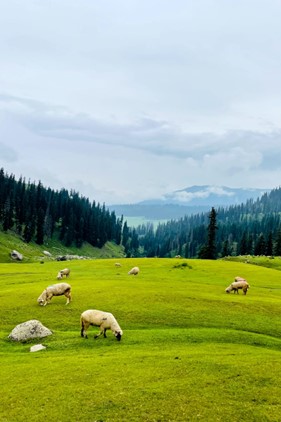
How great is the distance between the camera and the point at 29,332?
27062mm

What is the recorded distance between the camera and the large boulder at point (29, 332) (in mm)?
26906

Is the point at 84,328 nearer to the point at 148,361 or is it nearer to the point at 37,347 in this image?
the point at 37,347

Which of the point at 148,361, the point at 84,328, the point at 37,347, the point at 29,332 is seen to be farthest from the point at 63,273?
the point at 148,361

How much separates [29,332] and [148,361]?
10.3m

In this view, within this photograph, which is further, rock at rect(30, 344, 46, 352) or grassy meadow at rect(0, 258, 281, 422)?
rock at rect(30, 344, 46, 352)

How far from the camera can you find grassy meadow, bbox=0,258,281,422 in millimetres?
15727

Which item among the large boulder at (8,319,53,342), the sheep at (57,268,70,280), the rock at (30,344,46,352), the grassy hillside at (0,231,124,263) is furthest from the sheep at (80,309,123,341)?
the grassy hillside at (0,231,124,263)

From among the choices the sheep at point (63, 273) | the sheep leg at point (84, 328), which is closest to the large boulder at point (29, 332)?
the sheep leg at point (84, 328)

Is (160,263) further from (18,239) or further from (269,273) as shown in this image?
(18,239)

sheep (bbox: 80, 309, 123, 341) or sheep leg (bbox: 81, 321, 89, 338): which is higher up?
sheep (bbox: 80, 309, 123, 341)

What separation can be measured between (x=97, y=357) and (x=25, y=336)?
7.38m

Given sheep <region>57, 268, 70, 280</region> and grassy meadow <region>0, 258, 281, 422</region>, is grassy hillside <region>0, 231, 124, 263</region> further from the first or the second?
grassy meadow <region>0, 258, 281, 422</region>

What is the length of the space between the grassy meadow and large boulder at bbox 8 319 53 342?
645 mm

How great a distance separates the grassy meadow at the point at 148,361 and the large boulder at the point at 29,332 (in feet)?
2.12
